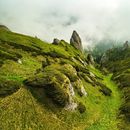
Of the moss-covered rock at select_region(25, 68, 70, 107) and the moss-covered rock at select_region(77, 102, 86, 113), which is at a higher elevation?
the moss-covered rock at select_region(25, 68, 70, 107)

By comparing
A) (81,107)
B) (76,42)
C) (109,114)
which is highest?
(76,42)

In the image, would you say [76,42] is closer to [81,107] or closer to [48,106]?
[81,107]

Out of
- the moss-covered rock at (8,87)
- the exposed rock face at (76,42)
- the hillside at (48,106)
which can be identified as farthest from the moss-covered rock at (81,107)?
the exposed rock face at (76,42)

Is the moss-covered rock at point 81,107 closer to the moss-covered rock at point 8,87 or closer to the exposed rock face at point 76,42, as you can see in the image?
the moss-covered rock at point 8,87

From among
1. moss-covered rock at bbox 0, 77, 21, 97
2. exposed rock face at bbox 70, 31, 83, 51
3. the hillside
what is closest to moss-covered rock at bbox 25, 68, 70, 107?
the hillside

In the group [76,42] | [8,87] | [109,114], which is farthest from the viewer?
[76,42]

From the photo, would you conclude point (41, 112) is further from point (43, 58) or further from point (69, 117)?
point (43, 58)

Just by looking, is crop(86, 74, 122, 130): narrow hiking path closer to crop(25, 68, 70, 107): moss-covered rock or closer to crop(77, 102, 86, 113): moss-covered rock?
crop(77, 102, 86, 113): moss-covered rock

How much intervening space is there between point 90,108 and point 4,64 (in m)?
21.1

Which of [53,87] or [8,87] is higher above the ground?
[8,87]

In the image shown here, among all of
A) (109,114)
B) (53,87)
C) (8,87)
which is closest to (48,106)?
(53,87)

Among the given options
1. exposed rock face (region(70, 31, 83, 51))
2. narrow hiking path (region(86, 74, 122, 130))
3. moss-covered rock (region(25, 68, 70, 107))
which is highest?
exposed rock face (region(70, 31, 83, 51))

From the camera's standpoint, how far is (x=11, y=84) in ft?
148

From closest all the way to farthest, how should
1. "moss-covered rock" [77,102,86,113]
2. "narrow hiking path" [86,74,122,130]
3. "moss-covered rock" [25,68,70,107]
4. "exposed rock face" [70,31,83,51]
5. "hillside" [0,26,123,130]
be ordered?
1. "hillside" [0,26,123,130]
2. "moss-covered rock" [25,68,70,107]
3. "narrow hiking path" [86,74,122,130]
4. "moss-covered rock" [77,102,86,113]
5. "exposed rock face" [70,31,83,51]
